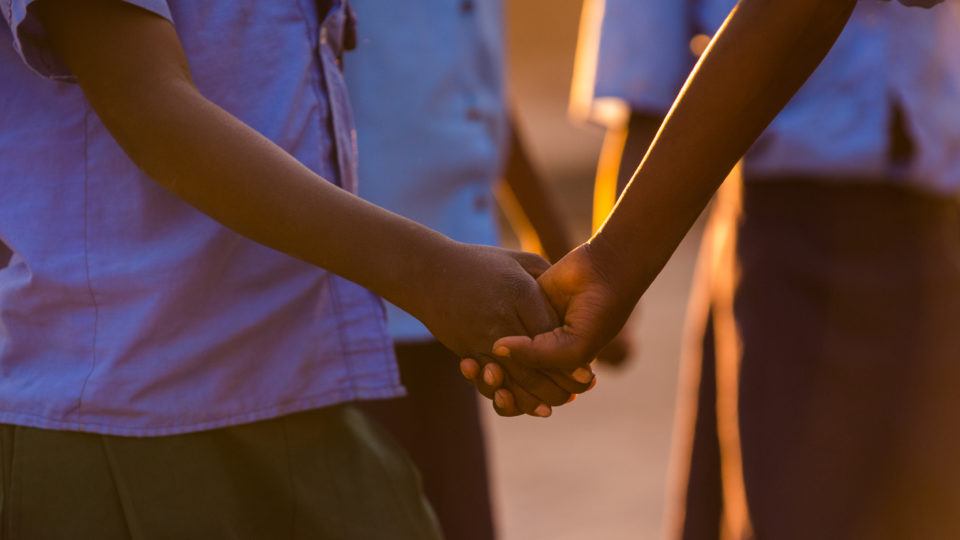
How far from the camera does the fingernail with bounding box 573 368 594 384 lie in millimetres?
1736

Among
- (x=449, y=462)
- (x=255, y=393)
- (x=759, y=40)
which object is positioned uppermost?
(x=759, y=40)

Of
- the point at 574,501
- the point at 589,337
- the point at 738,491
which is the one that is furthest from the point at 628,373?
the point at 589,337

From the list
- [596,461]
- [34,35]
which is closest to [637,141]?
[34,35]

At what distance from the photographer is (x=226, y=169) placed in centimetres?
155

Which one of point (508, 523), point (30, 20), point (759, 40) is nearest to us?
point (30, 20)

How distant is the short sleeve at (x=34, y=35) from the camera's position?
1514mm

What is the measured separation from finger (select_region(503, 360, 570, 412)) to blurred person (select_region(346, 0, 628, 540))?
2.19 feet

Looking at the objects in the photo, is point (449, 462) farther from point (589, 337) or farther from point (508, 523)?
point (508, 523)

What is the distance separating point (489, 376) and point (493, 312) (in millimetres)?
78

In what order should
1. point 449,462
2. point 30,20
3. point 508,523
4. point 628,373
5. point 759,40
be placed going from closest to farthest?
1. point 30,20
2. point 759,40
3. point 449,462
4. point 508,523
5. point 628,373

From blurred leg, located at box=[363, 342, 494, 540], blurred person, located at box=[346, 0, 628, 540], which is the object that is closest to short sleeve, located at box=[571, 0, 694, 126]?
blurred person, located at box=[346, 0, 628, 540]

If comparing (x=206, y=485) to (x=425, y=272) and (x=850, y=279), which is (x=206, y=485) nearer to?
(x=425, y=272)

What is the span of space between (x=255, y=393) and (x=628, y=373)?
490 cm

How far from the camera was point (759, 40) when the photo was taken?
1.64 metres
